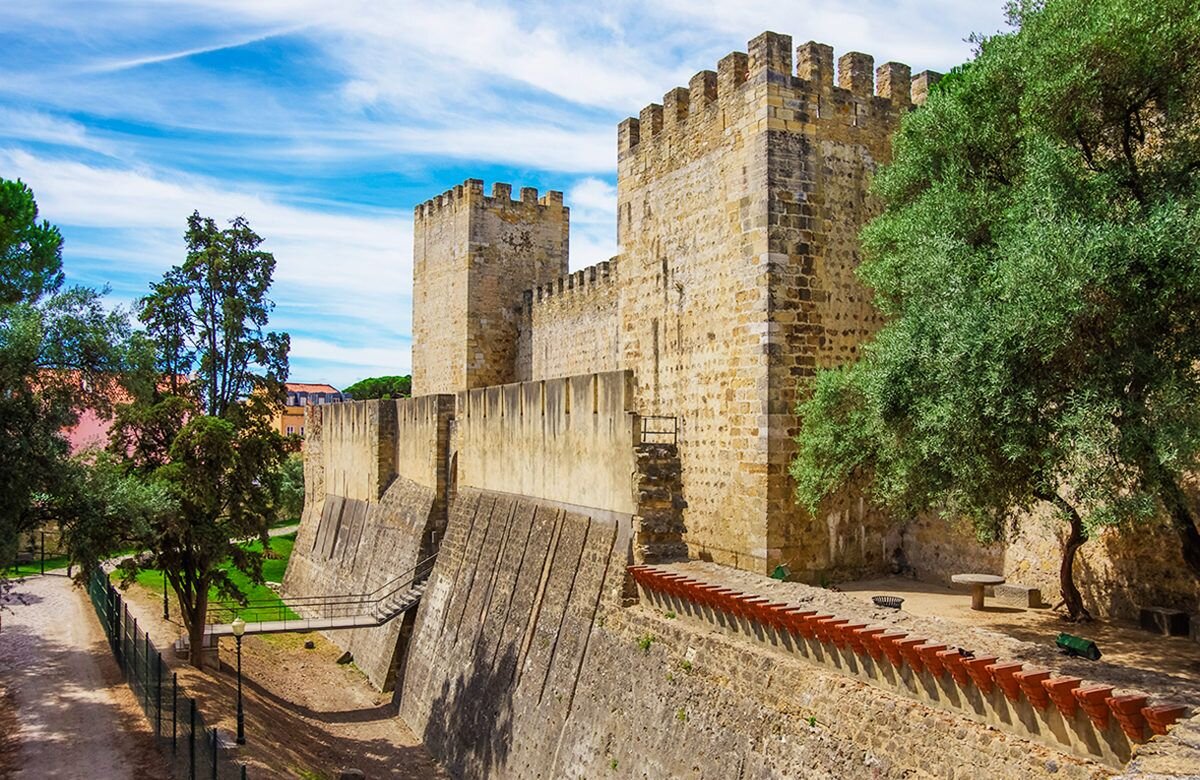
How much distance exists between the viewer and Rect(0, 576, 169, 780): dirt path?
12.9 meters

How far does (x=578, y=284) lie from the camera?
90.9ft

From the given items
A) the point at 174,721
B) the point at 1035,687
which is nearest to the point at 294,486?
the point at 174,721

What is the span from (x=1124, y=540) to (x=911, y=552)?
3.47m

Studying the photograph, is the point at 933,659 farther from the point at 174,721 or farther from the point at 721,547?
the point at 174,721

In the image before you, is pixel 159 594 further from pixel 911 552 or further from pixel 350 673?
pixel 911 552

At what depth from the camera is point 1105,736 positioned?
6762 millimetres

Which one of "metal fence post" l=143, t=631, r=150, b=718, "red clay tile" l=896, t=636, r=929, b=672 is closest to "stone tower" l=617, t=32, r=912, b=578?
"red clay tile" l=896, t=636, r=929, b=672

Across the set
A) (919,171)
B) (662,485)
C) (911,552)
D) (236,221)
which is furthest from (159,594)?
(919,171)

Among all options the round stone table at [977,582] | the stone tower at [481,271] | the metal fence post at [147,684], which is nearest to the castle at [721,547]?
the round stone table at [977,582]

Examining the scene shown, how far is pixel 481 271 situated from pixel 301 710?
15441mm

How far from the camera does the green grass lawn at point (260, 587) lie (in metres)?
26.0

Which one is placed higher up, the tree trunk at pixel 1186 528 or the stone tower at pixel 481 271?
the stone tower at pixel 481 271

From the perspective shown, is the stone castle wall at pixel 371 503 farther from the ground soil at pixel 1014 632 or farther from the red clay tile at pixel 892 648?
the red clay tile at pixel 892 648

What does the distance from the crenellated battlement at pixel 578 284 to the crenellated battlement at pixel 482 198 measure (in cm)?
326
